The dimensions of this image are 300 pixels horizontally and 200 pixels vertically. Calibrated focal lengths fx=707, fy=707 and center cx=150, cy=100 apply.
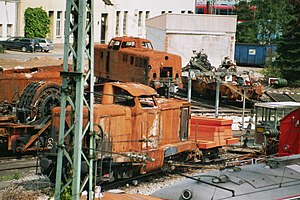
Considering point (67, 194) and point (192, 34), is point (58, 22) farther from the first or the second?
point (67, 194)

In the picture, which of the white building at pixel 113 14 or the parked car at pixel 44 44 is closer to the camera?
the parked car at pixel 44 44

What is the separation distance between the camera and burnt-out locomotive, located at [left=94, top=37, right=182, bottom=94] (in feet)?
108

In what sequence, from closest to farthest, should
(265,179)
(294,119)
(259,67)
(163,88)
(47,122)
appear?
(265,179) < (294,119) < (47,122) < (163,88) < (259,67)

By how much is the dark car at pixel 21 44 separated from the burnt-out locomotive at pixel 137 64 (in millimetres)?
17296

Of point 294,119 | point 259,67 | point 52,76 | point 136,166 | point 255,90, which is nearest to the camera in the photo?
point 136,166

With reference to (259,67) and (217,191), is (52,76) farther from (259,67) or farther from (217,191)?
(259,67)

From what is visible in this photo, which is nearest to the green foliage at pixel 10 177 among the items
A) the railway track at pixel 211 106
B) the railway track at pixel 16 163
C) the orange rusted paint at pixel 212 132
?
the railway track at pixel 16 163

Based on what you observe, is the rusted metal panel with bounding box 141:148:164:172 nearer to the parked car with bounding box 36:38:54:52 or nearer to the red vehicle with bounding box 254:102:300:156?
the red vehicle with bounding box 254:102:300:156

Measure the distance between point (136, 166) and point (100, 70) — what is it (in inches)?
686

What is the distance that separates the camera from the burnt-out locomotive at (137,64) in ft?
108

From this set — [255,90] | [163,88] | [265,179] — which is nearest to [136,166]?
[265,179]

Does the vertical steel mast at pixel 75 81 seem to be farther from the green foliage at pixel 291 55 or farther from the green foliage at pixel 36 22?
the green foliage at pixel 36 22

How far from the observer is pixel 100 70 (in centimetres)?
3538

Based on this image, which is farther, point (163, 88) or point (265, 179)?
point (163, 88)
